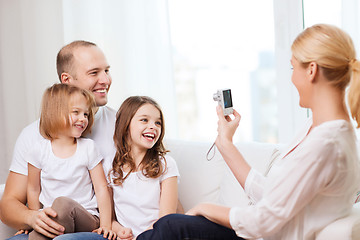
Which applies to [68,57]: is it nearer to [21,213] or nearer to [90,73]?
[90,73]

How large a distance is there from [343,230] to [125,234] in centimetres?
89

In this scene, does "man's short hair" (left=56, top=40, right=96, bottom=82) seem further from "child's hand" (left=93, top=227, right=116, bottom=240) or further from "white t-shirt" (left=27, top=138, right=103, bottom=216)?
"child's hand" (left=93, top=227, right=116, bottom=240)

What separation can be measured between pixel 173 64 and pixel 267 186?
1.99 metres

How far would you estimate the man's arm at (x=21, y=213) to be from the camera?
1.83 m

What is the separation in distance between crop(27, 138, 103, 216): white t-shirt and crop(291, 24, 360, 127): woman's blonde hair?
1.04 metres

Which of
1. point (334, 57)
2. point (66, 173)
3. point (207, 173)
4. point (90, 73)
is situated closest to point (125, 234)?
point (66, 173)

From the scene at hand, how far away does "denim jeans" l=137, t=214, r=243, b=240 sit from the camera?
144 centimetres

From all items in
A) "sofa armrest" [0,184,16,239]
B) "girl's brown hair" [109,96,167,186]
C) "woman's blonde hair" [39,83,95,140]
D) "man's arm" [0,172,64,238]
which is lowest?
"sofa armrest" [0,184,16,239]

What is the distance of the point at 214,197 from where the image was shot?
2.12m

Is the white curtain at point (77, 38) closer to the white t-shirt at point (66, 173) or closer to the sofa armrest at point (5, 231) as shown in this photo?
the white t-shirt at point (66, 173)

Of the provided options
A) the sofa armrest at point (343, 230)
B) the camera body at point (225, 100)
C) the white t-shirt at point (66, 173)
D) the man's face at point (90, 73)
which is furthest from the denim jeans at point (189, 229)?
the man's face at point (90, 73)

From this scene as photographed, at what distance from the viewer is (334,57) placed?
1310 mm

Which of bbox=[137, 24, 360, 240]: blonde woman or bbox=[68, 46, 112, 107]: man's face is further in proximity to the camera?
bbox=[68, 46, 112, 107]: man's face

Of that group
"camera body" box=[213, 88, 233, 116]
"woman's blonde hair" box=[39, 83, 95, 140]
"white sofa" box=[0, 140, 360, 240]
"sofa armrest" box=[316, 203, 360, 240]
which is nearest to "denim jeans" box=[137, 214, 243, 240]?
"sofa armrest" box=[316, 203, 360, 240]
